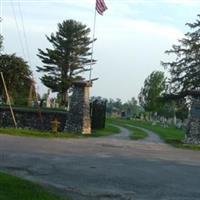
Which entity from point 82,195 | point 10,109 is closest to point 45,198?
point 82,195

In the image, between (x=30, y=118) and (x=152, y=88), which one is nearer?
(x=30, y=118)

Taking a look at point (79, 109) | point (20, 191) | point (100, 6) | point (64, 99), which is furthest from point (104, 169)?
point (64, 99)

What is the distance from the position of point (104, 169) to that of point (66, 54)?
236 feet

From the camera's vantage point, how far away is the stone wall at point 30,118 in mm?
33062

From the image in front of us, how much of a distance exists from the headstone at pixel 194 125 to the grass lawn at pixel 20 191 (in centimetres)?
1696

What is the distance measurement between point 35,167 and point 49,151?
166 inches

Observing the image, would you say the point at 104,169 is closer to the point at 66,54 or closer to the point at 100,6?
the point at 100,6

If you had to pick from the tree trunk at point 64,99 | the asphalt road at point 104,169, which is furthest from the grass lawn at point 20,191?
the tree trunk at point 64,99

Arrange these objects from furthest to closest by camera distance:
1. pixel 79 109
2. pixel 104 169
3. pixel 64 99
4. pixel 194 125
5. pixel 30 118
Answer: pixel 64 99 → pixel 30 118 → pixel 79 109 → pixel 194 125 → pixel 104 169

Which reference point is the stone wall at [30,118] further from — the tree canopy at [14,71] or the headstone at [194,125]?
the tree canopy at [14,71]

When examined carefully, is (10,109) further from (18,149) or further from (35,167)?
(35,167)

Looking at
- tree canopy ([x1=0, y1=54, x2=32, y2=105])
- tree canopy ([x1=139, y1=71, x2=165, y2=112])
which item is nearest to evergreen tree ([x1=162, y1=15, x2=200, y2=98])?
tree canopy ([x1=0, y1=54, x2=32, y2=105])

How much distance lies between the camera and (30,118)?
3353cm

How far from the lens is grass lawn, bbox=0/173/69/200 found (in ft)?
36.9
